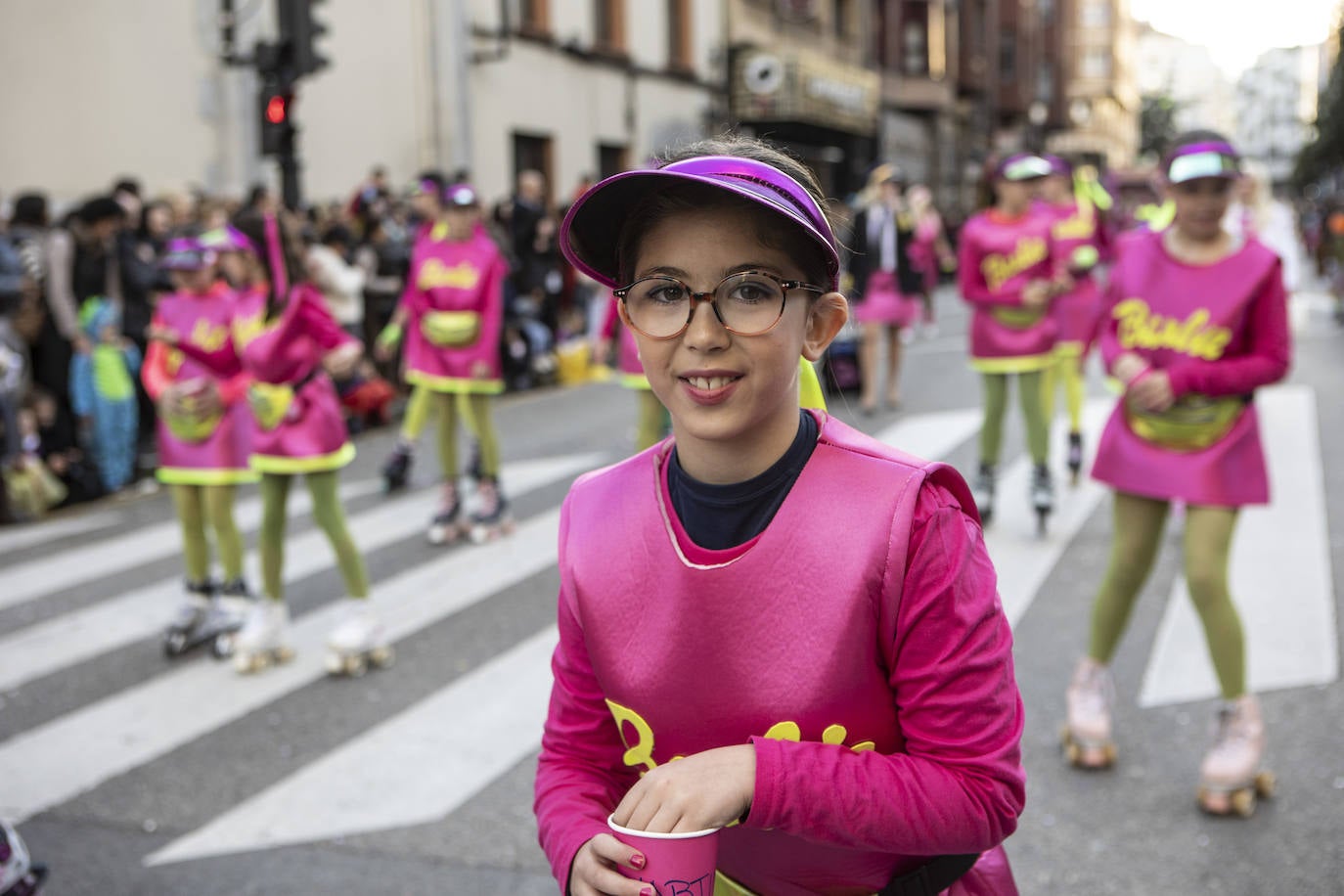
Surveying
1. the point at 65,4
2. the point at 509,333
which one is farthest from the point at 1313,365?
the point at 65,4

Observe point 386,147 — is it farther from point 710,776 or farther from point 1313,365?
point 710,776

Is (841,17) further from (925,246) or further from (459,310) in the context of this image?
(459,310)

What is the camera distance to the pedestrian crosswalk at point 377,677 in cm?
423

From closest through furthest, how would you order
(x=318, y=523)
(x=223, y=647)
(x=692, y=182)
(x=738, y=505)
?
(x=692, y=182)
(x=738, y=505)
(x=318, y=523)
(x=223, y=647)

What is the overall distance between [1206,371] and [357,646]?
131 inches

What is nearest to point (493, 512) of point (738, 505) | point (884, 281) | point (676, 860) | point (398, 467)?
point (398, 467)

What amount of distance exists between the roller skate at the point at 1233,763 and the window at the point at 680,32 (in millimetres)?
24048

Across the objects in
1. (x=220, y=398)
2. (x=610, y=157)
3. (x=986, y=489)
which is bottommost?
(x=986, y=489)

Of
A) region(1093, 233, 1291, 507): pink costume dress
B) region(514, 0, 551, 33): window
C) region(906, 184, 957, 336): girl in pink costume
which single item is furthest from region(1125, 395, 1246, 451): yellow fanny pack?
region(514, 0, 551, 33): window

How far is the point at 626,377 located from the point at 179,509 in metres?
2.69

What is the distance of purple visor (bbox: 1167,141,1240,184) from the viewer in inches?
149

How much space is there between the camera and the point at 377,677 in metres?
5.39

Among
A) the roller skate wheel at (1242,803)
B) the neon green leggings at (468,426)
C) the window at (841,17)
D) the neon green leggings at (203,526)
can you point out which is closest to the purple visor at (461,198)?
the neon green leggings at (468,426)

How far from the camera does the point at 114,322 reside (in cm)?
923
